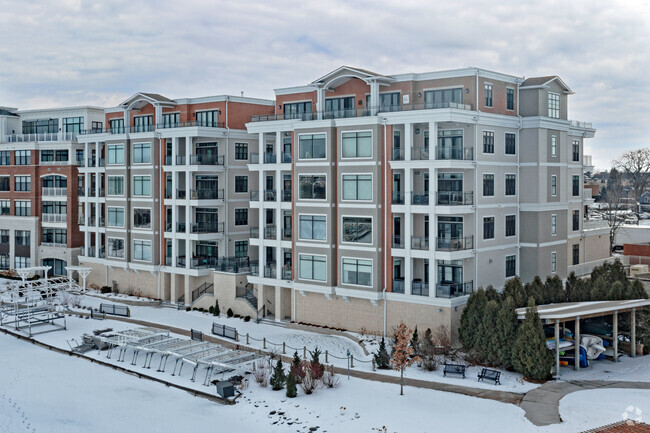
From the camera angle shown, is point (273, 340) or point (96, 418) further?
point (273, 340)

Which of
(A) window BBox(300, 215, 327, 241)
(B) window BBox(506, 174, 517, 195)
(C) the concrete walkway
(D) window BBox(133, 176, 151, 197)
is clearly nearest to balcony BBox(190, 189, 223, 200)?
(D) window BBox(133, 176, 151, 197)

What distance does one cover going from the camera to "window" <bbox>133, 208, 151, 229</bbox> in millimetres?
50062

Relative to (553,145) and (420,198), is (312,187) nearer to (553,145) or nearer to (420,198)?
(420,198)

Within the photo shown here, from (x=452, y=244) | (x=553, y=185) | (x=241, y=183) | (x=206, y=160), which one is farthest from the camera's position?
(x=241, y=183)

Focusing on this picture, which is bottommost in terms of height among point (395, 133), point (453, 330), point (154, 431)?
point (154, 431)

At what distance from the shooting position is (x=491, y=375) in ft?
94.3

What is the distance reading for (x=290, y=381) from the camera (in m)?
27.7

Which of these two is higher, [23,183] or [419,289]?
[23,183]

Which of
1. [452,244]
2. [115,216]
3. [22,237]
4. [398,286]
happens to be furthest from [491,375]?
[22,237]

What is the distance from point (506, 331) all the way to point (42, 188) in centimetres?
4595

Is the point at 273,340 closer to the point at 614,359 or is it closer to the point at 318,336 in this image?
the point at 318,336

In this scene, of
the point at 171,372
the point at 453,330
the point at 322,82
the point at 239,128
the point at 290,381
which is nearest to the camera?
the point at 290,381

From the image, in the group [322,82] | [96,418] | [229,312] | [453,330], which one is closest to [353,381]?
[453,330]

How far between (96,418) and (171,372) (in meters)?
5.61
